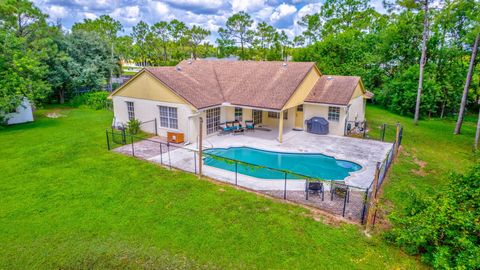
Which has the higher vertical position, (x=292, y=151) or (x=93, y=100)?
(x=93, y=100)

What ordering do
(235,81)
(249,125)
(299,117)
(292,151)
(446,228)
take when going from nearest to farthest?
(446,228) → (292,151) → (249,125) → (299,117) → (235,81)

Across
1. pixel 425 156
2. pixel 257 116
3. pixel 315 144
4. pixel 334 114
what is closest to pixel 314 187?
pixel 315 144

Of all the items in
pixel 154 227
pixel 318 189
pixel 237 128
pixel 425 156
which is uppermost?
pixel 237 128

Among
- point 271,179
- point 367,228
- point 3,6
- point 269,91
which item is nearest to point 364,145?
point 269,91

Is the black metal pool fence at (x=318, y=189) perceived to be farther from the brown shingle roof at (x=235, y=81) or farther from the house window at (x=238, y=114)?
the house window at (x=238, y=114)

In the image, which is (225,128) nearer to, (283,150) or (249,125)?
(249,125)

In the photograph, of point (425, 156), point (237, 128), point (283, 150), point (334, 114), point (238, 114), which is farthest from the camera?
point (238, 114)

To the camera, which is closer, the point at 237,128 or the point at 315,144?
the point at 315,144

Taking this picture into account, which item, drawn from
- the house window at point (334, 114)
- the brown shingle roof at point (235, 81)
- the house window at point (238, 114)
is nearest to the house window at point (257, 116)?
the house window at point (238, 114)

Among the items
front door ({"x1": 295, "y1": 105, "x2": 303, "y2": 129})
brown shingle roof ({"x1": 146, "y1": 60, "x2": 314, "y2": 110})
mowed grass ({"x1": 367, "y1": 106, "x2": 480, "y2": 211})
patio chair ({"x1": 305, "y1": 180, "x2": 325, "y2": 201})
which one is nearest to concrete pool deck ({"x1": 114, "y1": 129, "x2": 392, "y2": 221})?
patio chair ({"x1": 305, "y1": 180, "x2": 325, "y2": 201})
